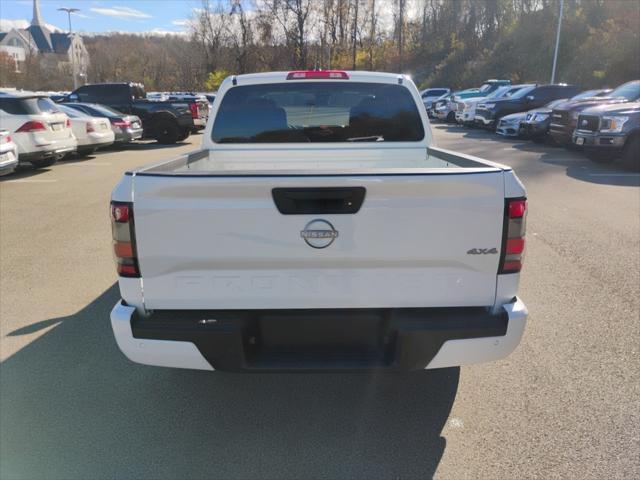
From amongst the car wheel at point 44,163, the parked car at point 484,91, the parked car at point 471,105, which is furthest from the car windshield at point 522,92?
the car wheel at point 44,163

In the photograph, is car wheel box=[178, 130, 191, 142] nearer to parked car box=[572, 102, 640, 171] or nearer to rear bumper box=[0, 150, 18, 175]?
rear bumper box=[0, 150, 18, 175]

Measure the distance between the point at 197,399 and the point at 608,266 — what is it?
14.9 ft

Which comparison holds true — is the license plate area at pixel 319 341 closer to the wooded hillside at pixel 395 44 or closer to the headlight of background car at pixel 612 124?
the headlight of background car at pixel 612 124

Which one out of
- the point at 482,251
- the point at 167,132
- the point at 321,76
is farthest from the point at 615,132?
the point at 167,132

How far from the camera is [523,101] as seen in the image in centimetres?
2003

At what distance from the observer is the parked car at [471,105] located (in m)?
22.3

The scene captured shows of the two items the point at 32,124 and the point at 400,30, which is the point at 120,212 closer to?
the point at 32,124

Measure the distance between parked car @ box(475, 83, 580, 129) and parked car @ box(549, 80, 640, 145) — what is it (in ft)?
18.3

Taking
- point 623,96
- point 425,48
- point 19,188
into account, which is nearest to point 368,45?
point 425,48

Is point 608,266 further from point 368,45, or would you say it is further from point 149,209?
point 368,45

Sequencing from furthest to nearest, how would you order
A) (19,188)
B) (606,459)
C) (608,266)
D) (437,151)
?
(19,188) < (608,266) < (437,151) < (606,459)

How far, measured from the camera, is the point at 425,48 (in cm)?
6094

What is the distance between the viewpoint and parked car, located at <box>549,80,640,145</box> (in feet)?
42.3

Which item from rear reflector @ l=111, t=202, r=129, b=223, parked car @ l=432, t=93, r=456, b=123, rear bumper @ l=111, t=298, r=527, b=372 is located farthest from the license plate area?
parked car @ l=432, t=93, r=456, b=123
